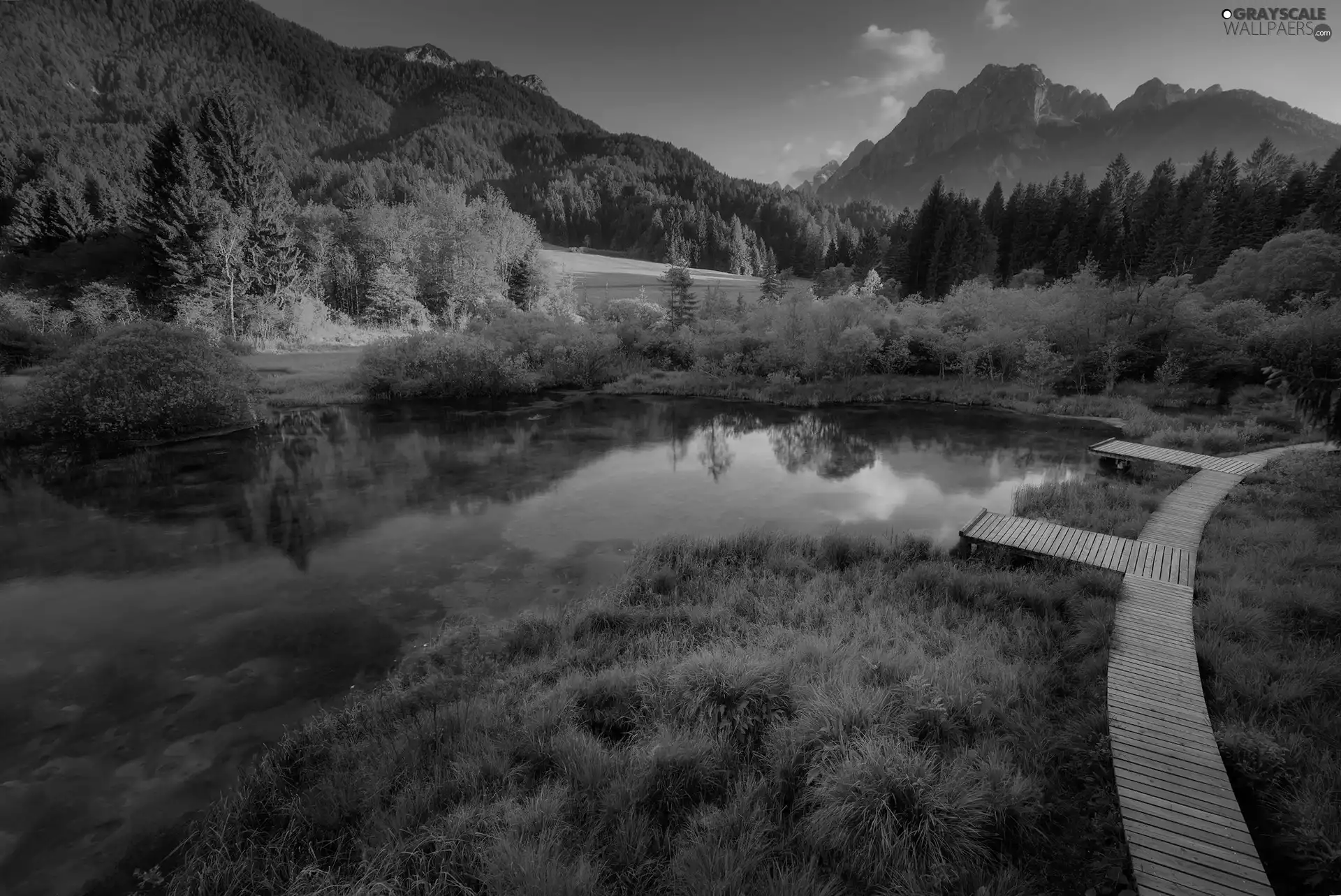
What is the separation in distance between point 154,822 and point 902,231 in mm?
86832

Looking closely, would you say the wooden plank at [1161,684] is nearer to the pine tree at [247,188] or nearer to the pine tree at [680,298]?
the pine tree at [680,298]

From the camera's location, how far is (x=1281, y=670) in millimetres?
7109

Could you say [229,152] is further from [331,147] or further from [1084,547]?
[331,147]

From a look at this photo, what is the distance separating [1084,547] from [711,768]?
953 centimetres

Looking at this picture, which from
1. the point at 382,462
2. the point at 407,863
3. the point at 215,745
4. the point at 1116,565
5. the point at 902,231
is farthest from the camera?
the point at 902,231

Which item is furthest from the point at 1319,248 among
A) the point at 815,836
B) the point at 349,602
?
the point at 349,602

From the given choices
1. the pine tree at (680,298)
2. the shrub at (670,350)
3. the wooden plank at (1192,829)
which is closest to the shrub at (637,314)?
the pine tree at (680,298)

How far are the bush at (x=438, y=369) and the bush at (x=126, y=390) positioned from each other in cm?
921

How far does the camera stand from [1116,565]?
34.7 ft

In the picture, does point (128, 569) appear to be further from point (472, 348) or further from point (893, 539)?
point (472, 348)

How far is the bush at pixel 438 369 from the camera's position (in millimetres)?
32438

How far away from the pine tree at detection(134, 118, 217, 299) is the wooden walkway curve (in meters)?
48.7

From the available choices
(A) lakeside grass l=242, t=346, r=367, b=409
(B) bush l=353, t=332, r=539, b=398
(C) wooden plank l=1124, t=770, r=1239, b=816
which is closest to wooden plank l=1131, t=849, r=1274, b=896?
(C) wooden plank l=1124, t=770, r=1239, b=816

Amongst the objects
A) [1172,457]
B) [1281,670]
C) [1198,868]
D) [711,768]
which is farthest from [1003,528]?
[1172,457]
